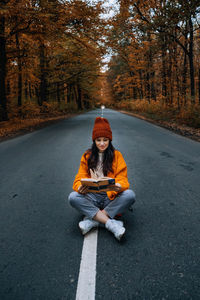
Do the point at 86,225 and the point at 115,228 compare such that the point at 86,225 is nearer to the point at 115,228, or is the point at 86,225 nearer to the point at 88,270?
the point at 115,228

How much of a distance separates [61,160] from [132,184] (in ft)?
8.35

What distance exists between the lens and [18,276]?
6.13 ft

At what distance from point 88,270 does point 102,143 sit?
158cm

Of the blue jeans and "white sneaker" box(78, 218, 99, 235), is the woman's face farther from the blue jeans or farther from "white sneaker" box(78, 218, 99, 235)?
"white sneaker" box(78, 218, 99, 235)

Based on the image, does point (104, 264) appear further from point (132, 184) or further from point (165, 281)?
point (132, 184)

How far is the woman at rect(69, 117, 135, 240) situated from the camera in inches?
104

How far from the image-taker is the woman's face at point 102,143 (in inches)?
116

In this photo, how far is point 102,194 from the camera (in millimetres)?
2994

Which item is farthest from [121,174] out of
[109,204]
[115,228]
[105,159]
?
[115,228]

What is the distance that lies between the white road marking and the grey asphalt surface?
0.15 feet

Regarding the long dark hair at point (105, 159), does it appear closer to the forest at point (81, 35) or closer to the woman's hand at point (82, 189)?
the woman's hand at point (82, 189)

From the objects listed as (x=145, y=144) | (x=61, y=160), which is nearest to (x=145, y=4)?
(x=145, y=144)

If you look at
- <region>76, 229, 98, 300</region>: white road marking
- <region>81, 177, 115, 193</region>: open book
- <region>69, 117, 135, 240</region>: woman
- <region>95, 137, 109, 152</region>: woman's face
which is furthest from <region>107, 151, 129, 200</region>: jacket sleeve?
<region>76, 229, 98, 300</region>: white road marking

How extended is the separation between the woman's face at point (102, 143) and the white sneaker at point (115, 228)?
0.99 metres
